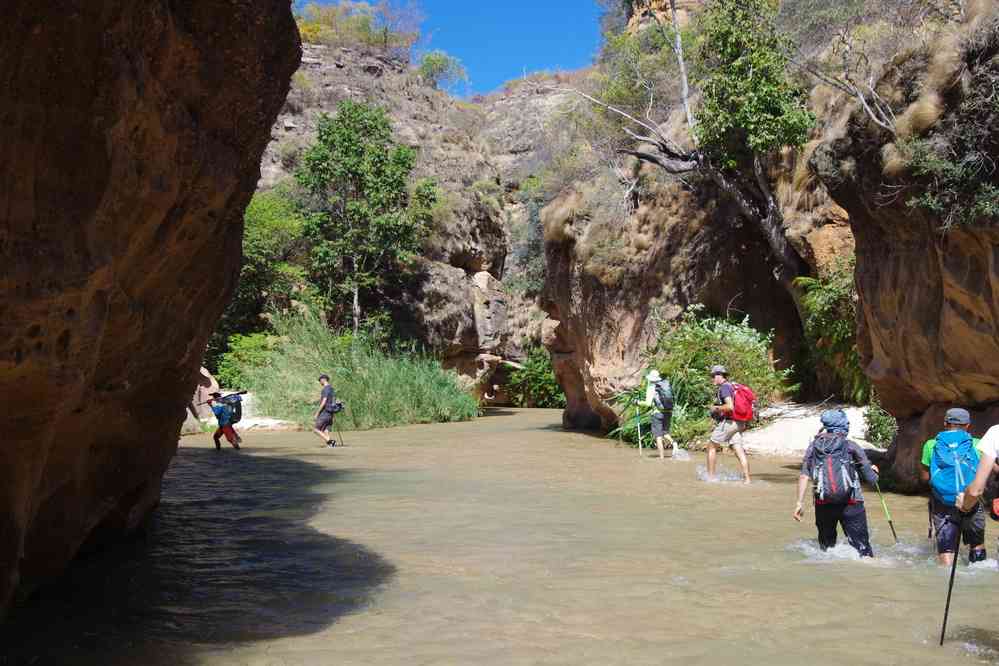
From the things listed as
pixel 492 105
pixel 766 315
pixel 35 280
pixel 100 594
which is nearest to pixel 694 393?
pixel 766 315

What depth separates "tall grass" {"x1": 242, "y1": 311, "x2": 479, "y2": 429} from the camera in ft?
85.6

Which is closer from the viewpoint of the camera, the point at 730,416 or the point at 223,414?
the point at 730,416

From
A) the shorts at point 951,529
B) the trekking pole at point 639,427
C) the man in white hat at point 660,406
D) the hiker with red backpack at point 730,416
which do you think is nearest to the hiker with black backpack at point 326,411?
the trekking pole at point 639,427

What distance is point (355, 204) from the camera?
1244 inches

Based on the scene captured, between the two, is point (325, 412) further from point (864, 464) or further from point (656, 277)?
point (864, 464)

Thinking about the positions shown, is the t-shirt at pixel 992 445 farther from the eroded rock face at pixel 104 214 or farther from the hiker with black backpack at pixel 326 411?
the hiker with black backpack at pixel 326 411

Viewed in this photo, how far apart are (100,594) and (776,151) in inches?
658

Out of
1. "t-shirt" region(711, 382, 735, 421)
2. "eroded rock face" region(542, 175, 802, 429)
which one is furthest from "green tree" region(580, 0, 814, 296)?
"t-shirt" region(711, 382, 735, 421)

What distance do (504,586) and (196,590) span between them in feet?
7.60

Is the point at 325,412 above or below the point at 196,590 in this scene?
above

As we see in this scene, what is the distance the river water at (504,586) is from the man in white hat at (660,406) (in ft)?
13.1

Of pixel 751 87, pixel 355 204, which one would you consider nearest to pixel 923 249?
pixel 751 87

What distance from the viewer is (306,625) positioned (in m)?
6.02

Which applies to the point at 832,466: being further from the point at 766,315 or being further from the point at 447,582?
the point at 766,315
